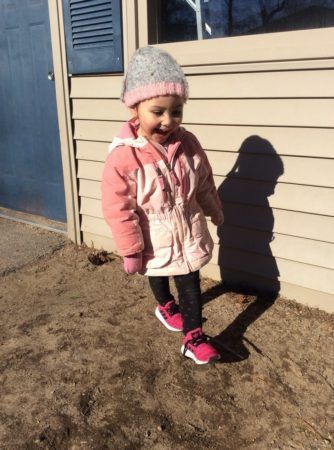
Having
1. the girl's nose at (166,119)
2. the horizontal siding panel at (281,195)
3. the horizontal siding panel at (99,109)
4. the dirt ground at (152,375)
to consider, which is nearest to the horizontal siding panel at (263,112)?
the horizontal siding panel at (281,195)

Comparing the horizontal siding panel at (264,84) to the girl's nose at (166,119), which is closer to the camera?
the girl's nose at (166,119)

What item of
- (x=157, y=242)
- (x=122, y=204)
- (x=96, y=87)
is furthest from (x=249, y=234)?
(x=96, y=87)

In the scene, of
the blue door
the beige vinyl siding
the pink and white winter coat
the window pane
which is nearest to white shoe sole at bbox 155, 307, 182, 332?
the pink and white winter coat

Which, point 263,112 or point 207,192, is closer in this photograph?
point 207,192

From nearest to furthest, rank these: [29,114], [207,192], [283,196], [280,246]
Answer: [207,192] < [283,196] < [280,246] < [29,114]

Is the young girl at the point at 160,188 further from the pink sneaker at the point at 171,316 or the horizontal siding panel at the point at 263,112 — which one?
the horizontal siding panel at the point at 263,112

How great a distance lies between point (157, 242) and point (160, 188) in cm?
30

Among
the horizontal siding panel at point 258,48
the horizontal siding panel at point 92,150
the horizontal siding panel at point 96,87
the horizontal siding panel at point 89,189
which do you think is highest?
the horizontal siding panel at point 258,48

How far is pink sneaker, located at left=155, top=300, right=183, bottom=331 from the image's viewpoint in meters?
Answer: 2.90

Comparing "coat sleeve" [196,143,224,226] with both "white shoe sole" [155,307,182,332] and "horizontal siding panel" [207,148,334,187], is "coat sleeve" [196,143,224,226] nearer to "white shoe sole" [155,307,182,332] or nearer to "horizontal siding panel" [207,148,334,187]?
"horizontal siding panel" [207,148,334,187]

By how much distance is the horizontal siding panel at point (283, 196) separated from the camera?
111 inches

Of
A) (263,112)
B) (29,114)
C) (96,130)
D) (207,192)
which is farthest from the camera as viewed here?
(29,114)

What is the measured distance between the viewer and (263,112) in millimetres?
2879

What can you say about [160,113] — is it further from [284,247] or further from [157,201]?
[284,247]
